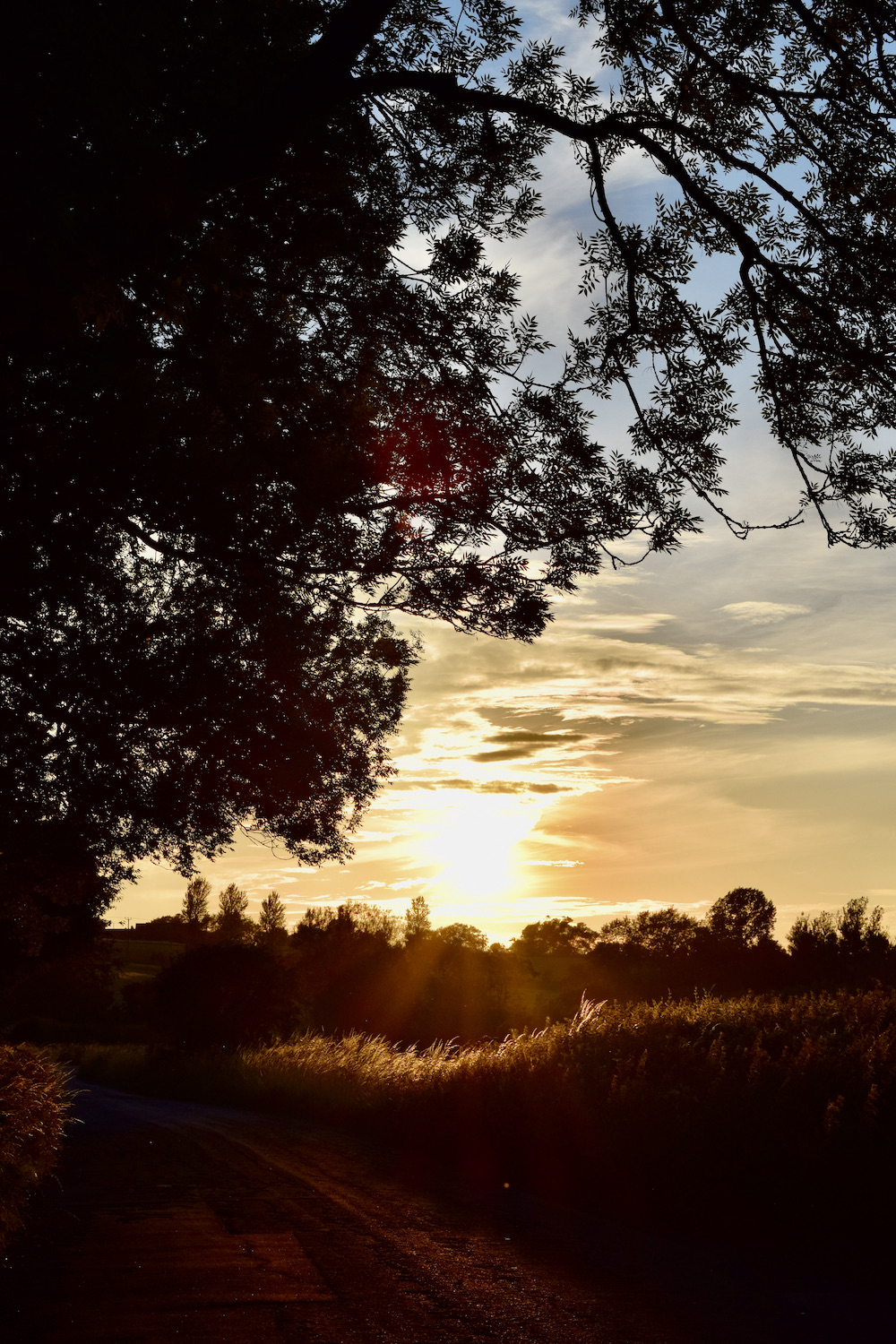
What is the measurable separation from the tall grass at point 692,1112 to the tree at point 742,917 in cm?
7596

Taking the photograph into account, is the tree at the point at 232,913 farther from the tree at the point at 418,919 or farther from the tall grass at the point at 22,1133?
the tall grass at the point at 22,1133

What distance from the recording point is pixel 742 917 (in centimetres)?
8650

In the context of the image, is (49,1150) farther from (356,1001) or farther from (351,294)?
(356,1001)

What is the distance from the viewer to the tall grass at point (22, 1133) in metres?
8.21

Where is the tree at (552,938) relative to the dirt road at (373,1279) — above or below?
below

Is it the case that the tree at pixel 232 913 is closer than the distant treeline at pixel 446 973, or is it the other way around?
the distant treeline at pixel 446 973

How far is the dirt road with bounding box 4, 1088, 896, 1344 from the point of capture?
16.4 ft

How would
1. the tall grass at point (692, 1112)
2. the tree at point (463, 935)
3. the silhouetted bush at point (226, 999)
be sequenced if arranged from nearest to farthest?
the tall grass at point (692, 1112) < the silhouetted bush at point (226, 999) < the tree at point (463, 935)

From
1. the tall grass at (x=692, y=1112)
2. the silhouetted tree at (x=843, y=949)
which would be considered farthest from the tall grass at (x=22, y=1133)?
the silhouetted tree at (x=843, y=949)

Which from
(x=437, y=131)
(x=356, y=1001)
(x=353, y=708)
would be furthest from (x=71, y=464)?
(x=356, y=1001)

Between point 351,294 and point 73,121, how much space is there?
4268 mm

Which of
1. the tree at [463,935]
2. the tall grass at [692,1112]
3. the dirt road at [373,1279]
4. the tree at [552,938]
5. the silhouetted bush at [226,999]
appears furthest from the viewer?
the tree at [552,938]

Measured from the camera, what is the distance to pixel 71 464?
8.44 meters

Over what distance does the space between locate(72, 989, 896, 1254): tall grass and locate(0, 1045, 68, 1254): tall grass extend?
448 centimetres
